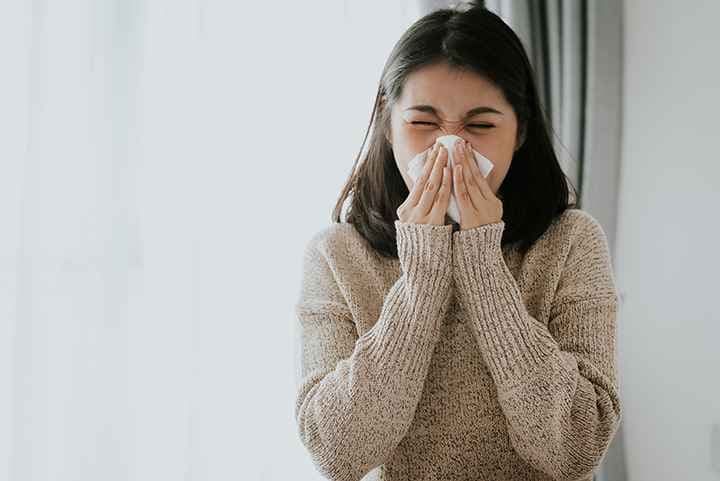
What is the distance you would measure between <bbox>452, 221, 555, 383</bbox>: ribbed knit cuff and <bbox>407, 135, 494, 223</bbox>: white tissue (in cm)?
5

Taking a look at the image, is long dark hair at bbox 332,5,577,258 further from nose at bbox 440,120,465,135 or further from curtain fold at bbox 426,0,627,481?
curtain fold at bbox 426,0,627,481

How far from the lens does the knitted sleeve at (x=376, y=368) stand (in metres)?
1.11

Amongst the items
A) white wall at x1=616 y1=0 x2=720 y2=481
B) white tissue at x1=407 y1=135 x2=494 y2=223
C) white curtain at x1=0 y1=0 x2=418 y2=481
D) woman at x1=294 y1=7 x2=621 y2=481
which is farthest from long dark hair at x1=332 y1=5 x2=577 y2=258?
white wall at x1=616 y1=0 x2=720 y2=481

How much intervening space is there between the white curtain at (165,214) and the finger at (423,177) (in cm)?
72

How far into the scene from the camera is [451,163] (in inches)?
46.5

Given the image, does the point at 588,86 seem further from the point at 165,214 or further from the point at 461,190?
the point at 165,214

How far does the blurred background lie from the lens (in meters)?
1.63

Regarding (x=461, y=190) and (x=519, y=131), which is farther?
(x=519, y=131)

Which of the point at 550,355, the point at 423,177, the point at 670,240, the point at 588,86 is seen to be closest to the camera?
the point at 550,355

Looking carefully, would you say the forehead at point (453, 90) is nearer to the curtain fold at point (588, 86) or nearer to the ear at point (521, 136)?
the ear at point (521, 136)

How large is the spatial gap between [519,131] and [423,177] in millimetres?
220

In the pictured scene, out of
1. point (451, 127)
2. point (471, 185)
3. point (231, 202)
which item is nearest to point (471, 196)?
point (471, 185)

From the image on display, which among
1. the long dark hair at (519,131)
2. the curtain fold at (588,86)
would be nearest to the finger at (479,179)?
the long dark hair at (519,131)

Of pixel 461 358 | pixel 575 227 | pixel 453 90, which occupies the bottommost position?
pixel 461 358
